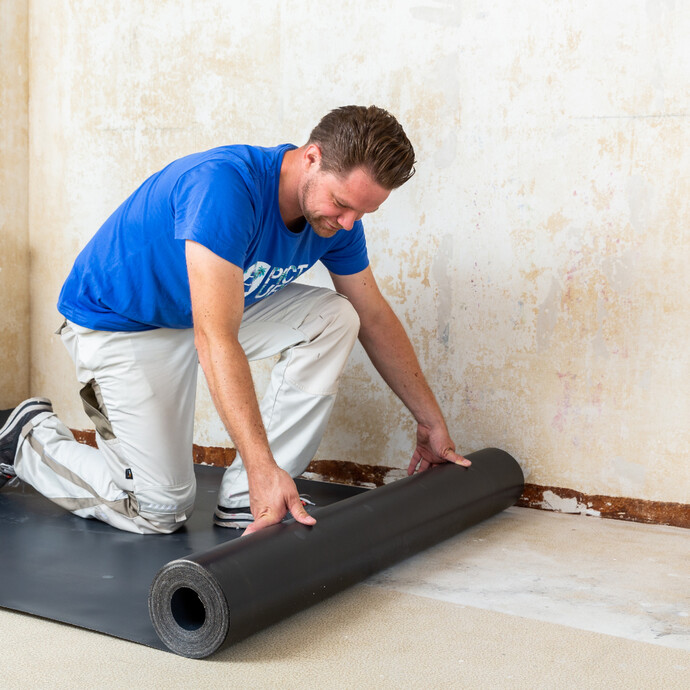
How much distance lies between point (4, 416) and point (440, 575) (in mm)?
1824

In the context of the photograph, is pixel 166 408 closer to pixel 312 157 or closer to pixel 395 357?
pixel 395 357

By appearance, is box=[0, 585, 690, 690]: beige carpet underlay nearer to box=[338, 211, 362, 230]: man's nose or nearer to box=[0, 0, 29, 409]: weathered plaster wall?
box=[338, 211, 362, 230]: man's nose

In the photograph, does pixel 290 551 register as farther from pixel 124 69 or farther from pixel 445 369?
pixel 124 69

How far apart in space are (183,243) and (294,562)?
86cm

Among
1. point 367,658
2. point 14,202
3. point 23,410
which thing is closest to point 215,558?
point 367,658

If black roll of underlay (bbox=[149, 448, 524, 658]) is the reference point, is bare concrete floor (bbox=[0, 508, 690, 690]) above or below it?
below

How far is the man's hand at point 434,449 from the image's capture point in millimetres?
2461

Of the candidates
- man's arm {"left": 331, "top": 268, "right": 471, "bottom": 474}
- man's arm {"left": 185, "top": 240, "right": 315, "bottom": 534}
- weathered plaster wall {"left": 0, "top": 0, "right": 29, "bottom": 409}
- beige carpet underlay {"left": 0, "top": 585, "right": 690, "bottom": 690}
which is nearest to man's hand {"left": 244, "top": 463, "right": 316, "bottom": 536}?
man's arm {"left": 185, "top": 240, "right": 315, "bottom": 534}

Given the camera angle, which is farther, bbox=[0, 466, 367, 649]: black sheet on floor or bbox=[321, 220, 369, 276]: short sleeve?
bbox=[321, 220, 369, 276]: short sleeve

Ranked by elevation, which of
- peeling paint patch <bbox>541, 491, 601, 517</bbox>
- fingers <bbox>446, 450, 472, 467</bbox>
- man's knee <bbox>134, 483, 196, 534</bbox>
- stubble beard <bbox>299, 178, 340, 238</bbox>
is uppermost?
stubble beard <bbox>299, 178, 340, 238</bbox>

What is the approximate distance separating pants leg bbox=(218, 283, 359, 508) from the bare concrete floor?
475mm

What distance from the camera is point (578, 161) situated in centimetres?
255

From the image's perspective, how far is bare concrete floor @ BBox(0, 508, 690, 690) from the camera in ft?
4.84

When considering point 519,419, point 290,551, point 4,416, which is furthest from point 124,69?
point 290,551
